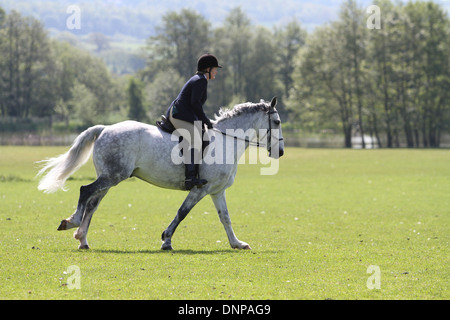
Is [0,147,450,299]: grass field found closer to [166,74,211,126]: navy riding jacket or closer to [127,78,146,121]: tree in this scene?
[166,74,211,126]: navy riding jacket

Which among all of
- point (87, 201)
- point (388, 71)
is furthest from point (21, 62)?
point (87, 201)

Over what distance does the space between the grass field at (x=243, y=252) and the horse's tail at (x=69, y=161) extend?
4.52 ft

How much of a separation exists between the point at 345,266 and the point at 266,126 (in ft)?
12.3

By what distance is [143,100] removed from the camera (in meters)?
111

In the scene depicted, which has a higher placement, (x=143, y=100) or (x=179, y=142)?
(x=143, y=100)

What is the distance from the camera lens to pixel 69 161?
12656 mm

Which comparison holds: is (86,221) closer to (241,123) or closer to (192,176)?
(192,176)

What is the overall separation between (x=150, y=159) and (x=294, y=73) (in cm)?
8504

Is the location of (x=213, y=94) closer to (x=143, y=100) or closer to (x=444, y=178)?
(x=143, y=100)

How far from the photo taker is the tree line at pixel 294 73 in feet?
283

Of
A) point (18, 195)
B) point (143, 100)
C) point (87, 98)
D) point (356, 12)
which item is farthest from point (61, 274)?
point (143, 100)

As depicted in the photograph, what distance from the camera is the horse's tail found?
41.1ft

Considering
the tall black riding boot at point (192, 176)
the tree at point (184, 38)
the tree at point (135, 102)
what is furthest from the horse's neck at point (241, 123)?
the tree at point (184, 38)

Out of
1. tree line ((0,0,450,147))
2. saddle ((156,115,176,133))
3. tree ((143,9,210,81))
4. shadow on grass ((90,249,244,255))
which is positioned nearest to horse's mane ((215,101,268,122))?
saddle ((156,115,176,133))
